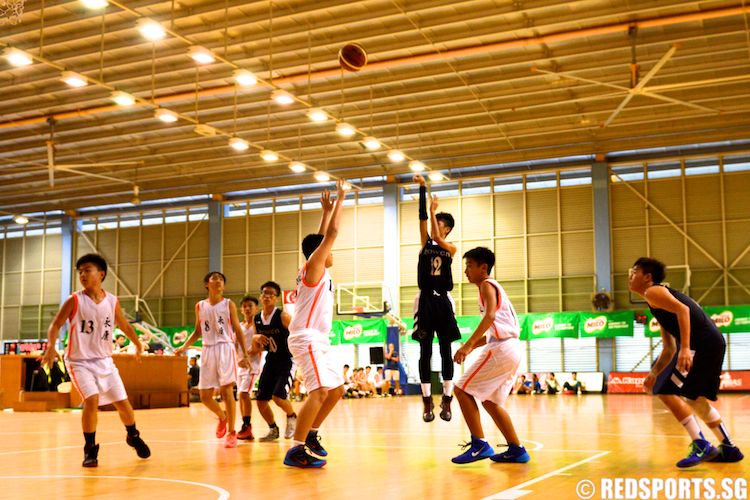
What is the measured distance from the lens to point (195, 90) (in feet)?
76.7

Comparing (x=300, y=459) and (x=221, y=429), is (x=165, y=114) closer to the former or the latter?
(x=221, y=429)

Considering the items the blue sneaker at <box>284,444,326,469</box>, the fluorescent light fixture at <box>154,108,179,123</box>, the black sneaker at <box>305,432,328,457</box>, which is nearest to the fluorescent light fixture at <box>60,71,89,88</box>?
the fluorescent light fixture at <box>154,108,179,123</box>

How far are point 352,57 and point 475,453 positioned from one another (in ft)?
35.6

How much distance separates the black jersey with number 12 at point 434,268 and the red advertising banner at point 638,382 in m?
20.7

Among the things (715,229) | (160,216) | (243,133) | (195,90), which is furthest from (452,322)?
(160,216)

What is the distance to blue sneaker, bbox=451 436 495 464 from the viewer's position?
6931 millimetres

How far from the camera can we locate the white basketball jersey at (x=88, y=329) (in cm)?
745

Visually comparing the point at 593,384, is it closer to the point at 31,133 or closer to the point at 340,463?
the point at 31,133

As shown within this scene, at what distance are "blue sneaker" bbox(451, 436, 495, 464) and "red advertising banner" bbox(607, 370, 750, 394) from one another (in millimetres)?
22137

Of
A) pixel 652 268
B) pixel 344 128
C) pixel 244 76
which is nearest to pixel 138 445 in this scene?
pixel 652 268

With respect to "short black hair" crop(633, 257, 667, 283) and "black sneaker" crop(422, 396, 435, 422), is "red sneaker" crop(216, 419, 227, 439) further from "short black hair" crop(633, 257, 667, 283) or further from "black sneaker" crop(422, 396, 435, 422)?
"short black hair" crop(633, 257, 667, 283)

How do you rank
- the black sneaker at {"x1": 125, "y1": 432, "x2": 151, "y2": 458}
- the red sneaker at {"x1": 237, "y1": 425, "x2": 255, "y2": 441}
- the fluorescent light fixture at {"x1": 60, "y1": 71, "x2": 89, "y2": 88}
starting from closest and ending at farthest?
the black sneaker at {"x1": 125, "y1": 432, "x2": 151, "y2": 458}
the red sneaker at {"x1": 237, "y1": 425, "x2": 255, "y2": 441}
the fluorescent light fixture at {"x1": 60, "y1": 71, "x2": 89, "y2": 88}

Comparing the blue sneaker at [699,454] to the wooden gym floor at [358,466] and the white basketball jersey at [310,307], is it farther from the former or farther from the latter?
the white basketball jersey at [310,307]

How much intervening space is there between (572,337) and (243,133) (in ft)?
43.0
